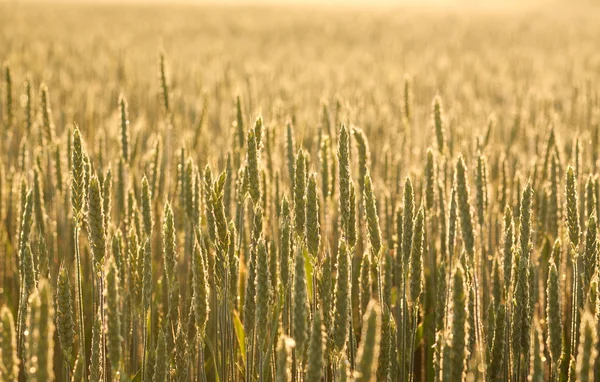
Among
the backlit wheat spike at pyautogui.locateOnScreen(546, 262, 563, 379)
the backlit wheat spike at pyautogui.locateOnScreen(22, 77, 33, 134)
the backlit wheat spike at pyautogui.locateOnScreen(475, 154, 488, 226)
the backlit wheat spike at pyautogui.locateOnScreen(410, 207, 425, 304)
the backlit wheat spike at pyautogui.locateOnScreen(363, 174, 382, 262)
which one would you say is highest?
the backlit wheat spike at pyautogui.locateOnScreen(22, 77, 33, 134)

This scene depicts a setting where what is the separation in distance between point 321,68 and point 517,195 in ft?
13.8

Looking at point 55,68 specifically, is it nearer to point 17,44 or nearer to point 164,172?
point 17,44

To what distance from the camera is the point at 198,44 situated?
26.4ft

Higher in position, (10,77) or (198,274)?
(10,77)

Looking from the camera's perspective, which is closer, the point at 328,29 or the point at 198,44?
the point at 198,44

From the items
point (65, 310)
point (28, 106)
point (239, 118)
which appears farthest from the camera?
point (28, 106)

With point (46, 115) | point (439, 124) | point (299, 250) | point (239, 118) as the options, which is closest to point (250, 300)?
point (299, 250)

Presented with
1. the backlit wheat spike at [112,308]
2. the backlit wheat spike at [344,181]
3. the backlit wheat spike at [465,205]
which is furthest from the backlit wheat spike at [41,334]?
the backlit wheat spike at [465,205]

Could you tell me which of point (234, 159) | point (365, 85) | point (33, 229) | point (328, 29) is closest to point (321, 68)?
point (365, 85)

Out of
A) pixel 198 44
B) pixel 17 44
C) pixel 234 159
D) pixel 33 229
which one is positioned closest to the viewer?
pixel 33 229

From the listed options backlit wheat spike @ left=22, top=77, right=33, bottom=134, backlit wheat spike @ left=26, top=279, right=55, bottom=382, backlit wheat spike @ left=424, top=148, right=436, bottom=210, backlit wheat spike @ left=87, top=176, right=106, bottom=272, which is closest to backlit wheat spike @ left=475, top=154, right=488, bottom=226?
backlit wheat spike @ left=424, top=148, right=436, bottom=210

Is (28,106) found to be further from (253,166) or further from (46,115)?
(253,166)

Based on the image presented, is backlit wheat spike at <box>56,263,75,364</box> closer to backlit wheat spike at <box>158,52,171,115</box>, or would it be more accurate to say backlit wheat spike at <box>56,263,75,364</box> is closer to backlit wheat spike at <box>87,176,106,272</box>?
backlit wheat spike at <box>87,176,106,272</box>

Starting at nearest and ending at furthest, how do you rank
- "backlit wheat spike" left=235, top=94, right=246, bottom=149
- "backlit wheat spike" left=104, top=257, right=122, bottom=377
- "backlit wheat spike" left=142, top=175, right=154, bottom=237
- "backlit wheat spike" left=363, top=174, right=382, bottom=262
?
"backlit wheat spike" left=104, top=257, right=122, bottom=377
"backlit wheat spike" left=363, top=174, right=382, bottom=262
"backlit wheat spike" left=142, top=175, right=154, bottom=237
"backlit wheat spike" left=235, top=94, right=246, bottom=149
